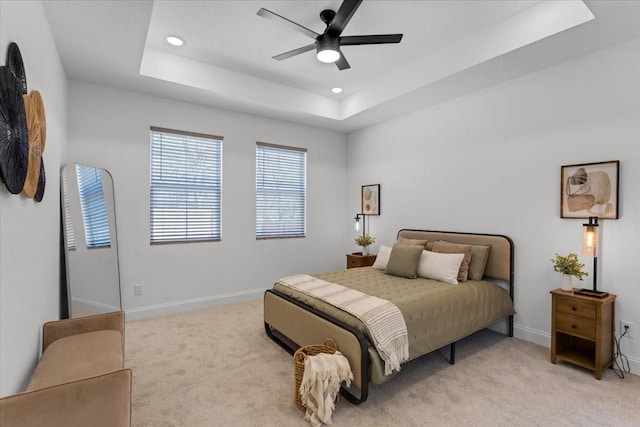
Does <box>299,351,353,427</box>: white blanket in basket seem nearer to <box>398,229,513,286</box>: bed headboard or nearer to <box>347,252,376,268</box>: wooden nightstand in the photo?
<box>398,229,513,286</box>: bed headboard

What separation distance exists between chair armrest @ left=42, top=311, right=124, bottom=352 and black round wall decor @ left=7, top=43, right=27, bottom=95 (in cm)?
154

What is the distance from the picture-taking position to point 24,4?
1754 millimetres

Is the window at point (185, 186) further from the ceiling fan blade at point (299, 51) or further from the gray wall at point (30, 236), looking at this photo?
the ceiling fan blade at point (299, 51)

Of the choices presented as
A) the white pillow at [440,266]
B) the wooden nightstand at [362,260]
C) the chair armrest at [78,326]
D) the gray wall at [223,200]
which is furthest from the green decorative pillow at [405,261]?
the chair armrest at [78,326]

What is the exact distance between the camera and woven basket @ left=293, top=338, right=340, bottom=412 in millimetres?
2176

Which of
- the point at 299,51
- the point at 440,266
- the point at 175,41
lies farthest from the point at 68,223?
the point at 440,266

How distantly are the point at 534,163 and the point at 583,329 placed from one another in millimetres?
1612

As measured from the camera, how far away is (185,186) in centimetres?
422

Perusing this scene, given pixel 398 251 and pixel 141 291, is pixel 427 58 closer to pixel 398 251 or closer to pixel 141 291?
pixel 398 251

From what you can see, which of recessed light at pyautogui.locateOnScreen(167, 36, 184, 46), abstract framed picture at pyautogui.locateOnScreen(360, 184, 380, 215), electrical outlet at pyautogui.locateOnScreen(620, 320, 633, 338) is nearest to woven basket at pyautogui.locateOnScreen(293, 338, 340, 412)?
electrical outlet at pyautogui.locateOnScreen(620, 320, 633, 338)

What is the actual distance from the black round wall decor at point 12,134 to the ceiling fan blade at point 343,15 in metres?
1.88

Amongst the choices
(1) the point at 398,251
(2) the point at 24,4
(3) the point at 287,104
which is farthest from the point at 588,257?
(2) the point at 24,4

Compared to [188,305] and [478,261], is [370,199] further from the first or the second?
[188,305]

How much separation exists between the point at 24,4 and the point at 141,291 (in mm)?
3054
